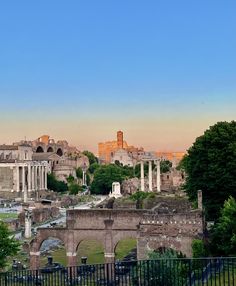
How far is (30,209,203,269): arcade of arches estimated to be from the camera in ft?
96.3

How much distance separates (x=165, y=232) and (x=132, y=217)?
2789 mm

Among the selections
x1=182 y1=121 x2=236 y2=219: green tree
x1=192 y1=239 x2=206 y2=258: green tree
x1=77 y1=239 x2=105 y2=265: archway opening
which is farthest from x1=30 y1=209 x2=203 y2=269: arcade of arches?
x1=182 y1=121 x2=236 y2=219: green tree

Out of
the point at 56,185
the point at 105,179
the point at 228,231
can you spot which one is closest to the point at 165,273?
the point at 228,231

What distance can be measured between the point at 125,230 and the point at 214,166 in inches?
377

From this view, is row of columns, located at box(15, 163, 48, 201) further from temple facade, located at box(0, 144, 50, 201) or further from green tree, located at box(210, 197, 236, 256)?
green tree, located at box(210, 197, 236, 256)

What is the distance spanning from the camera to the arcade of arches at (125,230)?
29344mm

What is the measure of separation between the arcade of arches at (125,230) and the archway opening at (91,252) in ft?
12.5

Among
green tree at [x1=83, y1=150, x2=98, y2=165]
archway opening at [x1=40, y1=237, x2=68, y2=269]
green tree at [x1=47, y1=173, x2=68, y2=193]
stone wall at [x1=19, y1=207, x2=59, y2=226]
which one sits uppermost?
green tree at [x1=83, y1=150, x2=98, y2=165]

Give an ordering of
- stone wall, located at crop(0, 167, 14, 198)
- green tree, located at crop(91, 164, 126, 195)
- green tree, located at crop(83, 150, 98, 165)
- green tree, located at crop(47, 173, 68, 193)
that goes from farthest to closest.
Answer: green tree, located at crop(83, 150, 98, 165), green tree, located at crop(47, 173, 68, 193), stone wall, located at crop(0, 167, 14, 198), green tree, located at crop(91, 164, 126, 195)

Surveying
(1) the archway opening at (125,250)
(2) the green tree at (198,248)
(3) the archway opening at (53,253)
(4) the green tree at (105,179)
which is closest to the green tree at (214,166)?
(1) the archway opening at (125,250)

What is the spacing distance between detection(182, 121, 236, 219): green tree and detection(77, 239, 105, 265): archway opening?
25.1ft

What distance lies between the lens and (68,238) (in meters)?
32.0

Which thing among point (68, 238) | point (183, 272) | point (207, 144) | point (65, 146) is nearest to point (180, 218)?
point (68, 238)

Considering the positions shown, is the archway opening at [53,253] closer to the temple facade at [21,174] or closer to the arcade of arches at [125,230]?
the arcade of arches at [125,230]
